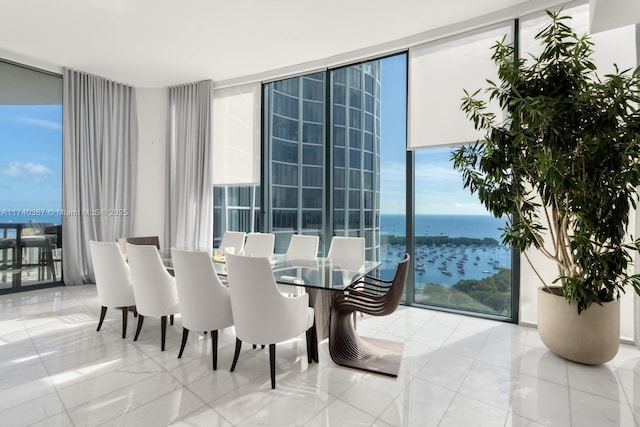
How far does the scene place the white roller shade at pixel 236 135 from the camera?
16.9 ft

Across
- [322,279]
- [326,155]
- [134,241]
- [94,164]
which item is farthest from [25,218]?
[322,279]

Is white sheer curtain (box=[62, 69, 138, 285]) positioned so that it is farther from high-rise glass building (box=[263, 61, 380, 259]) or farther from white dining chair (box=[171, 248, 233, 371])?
white dining chair (box=[171, 248, 233, 371])

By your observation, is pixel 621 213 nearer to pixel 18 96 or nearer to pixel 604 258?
pixel 604 258

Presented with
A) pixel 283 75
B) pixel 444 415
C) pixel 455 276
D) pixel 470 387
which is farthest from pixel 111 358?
pixel 283 75

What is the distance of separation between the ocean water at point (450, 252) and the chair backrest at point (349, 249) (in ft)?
1.20

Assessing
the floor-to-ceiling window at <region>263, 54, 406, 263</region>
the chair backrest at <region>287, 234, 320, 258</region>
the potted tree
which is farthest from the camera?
the floor-to-ceiling window at <region>263, 54, 406, 263</region>

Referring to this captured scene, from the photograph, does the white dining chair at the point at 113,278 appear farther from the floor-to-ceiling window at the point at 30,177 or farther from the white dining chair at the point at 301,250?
the floor-to-ceiling window at the point at 30,177

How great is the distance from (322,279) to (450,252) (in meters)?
2.05

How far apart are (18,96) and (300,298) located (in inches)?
202

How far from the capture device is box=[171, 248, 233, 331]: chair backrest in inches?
94.2

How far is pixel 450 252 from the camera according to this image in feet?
12.9

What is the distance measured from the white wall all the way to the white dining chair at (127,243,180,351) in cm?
310

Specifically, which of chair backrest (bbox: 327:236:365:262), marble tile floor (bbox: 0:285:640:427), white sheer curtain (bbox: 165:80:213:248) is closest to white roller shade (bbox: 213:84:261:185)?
white sheer curtain (bbox: 165:80:213:248)

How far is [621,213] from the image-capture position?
2260 mm
